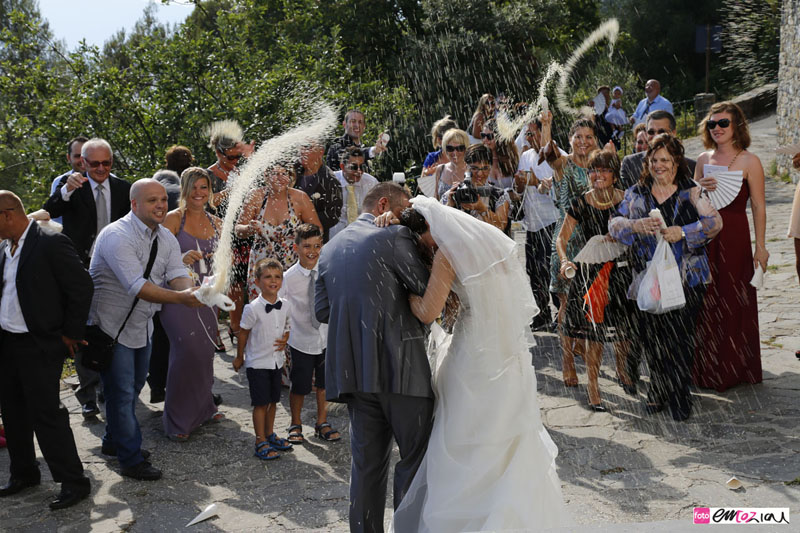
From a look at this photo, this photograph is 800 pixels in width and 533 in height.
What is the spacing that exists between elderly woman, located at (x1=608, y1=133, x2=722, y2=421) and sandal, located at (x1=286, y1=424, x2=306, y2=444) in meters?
2.61

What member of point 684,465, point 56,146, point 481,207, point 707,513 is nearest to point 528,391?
point 707,513

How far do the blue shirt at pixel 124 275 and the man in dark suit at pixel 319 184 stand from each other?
7.99ft

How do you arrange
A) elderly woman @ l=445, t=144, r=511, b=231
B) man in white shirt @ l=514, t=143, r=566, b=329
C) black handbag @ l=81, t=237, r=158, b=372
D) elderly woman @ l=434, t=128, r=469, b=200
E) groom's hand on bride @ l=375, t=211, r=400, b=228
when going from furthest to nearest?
man in white shirt @ l=514, t=143, r=566, b=329
elderly woman @ l=434, t=128, r=469, b=200
elderly woman @ l=445, t=144, r=511, b=231
black handbag @ l=81, t=237, r=158, b=372
groom's hand on bride @ l=375, t=211, r=400, b=228

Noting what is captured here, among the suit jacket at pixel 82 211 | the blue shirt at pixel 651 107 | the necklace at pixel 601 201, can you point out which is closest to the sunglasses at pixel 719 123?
the necklace at pixel 601 201

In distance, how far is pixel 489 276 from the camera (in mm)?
4281

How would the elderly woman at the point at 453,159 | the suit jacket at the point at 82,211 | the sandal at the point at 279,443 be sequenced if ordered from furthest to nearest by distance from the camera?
the elderly woman at the point at 453,159, the suit jacket at the point at 82,211, the sandal at the point at 279,443

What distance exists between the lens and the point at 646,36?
31.7 meters

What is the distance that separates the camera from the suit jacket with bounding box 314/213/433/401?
4199mm

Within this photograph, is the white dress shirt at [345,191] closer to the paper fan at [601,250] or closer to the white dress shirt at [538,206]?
the white dress shirt at [538,206]

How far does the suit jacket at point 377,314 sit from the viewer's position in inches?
165

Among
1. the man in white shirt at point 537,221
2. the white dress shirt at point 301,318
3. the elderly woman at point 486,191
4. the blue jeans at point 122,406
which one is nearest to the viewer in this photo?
the blue jeans at point 122,406

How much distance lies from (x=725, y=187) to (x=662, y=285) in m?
1.10

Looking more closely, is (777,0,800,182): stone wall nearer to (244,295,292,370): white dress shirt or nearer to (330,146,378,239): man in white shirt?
(330,146,378,239): man in white shirt

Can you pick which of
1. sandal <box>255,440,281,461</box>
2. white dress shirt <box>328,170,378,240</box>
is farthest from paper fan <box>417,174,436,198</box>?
sandal <box>255,440,281,461</box>
